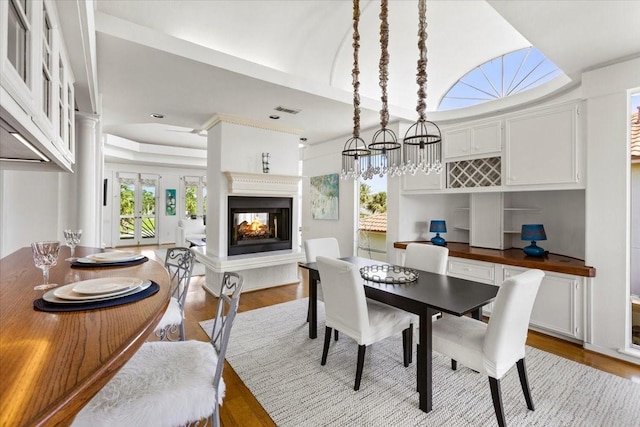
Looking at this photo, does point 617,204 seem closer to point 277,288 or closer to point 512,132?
point 512,132

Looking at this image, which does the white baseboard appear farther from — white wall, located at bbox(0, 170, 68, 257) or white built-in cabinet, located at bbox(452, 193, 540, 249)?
white wall, located at bbox(0, 170, 68, 257)

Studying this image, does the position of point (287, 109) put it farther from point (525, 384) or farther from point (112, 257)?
point (525, 384)

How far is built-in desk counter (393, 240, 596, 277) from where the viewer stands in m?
2.74

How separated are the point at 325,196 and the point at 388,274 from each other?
11.6ft

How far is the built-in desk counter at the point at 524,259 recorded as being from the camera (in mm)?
2736

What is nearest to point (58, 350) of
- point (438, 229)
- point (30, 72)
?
point (30, 72)

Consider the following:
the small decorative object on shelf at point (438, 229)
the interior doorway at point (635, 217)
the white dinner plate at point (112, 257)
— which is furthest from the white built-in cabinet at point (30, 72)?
the small decorative object on shelf at point (438, 229)

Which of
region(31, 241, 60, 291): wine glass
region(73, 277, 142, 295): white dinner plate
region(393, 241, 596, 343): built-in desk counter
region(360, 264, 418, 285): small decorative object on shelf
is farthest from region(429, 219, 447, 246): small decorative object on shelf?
region(31, 241, 60, 291): wine glass

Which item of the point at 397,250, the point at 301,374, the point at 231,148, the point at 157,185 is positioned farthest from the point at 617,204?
the point at 157,185

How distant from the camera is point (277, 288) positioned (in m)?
4.63

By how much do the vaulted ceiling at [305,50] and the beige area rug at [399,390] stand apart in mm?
2575

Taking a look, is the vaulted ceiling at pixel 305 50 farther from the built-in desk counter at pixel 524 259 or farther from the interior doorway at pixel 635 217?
the built-in desk counter at pixel 524 259

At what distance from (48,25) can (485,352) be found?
9.58ft

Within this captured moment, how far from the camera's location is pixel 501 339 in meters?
1.69
